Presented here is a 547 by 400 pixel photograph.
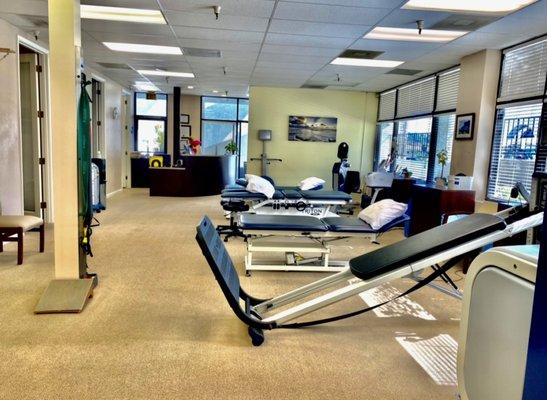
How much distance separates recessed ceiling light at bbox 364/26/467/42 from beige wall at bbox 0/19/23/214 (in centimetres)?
437

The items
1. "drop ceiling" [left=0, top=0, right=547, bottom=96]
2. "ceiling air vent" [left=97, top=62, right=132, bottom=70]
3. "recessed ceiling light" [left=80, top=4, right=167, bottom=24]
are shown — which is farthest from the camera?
"ceiling air vent" [left=97, top=62, right=132, bottom=70]

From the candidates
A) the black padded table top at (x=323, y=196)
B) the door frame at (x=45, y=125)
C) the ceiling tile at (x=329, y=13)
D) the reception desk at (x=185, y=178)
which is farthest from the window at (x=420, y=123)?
the door frame at (x=45, y=125)

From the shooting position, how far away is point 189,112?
38.4 ft

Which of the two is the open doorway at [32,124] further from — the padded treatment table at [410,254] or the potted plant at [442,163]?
the potted plant at [442,163]

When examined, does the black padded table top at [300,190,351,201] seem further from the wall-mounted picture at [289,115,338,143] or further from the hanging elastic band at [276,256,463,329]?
the wall-mounted picture at [289,115,338,143]

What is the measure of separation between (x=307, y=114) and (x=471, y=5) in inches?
226

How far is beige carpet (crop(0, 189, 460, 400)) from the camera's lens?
206 cm

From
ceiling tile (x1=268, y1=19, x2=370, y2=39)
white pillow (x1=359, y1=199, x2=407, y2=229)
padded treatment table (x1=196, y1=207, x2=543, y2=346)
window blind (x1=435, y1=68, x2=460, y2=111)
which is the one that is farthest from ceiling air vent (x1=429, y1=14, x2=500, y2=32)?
padded treatment table (x1=196, y1=207, x2=543, y2=346)

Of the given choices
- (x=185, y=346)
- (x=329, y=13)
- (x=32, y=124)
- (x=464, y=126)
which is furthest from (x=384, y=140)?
(x=185, y=346)

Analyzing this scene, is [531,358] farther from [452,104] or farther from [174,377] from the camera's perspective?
[452,104]

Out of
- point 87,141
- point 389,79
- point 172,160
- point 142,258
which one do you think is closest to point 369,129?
point 389,79

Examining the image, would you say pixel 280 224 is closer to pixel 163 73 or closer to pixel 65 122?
pixel 65 122

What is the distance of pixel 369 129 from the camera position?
9578mm

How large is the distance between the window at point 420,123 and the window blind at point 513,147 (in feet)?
3.44
